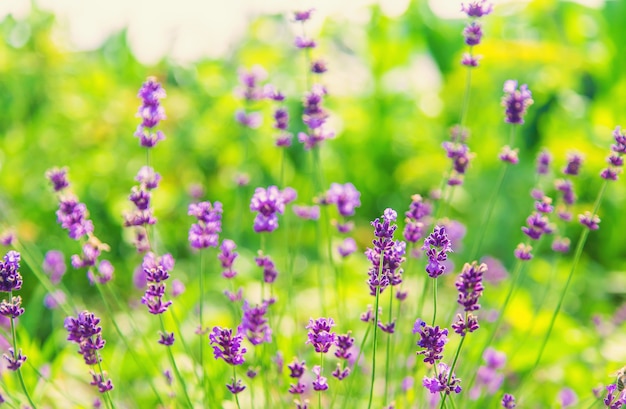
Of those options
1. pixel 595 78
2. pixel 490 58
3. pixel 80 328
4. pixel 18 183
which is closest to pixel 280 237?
pixel 18 183

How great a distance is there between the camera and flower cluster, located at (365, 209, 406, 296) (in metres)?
1.20

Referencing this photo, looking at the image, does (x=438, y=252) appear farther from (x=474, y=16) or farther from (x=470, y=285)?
(x=474, y=16)

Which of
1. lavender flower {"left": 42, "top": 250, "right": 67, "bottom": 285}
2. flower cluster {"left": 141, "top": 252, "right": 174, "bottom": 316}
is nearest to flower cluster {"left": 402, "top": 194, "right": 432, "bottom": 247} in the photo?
flower cluster {"left": 141, "top": 252, "right": 174, "bottom": 316}

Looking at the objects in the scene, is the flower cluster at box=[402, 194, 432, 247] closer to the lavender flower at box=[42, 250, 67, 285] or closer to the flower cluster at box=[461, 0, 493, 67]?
the flower cluster at box=[461, 0, 493, 67]

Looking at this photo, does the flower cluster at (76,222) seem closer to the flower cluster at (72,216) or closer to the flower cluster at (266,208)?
the flower cluster at (72,216)

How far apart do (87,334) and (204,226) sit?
389 mm

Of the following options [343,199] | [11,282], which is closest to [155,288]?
[11,282]

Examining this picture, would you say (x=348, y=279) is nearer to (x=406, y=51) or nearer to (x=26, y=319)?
(x=26, y=319)

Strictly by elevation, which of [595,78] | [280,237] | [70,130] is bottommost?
[280,237]

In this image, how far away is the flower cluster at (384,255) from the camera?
1197mm

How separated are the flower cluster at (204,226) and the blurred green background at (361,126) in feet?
5.91

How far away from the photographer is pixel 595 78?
486cm

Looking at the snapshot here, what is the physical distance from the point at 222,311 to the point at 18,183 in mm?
1663

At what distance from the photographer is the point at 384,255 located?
1298 mm
